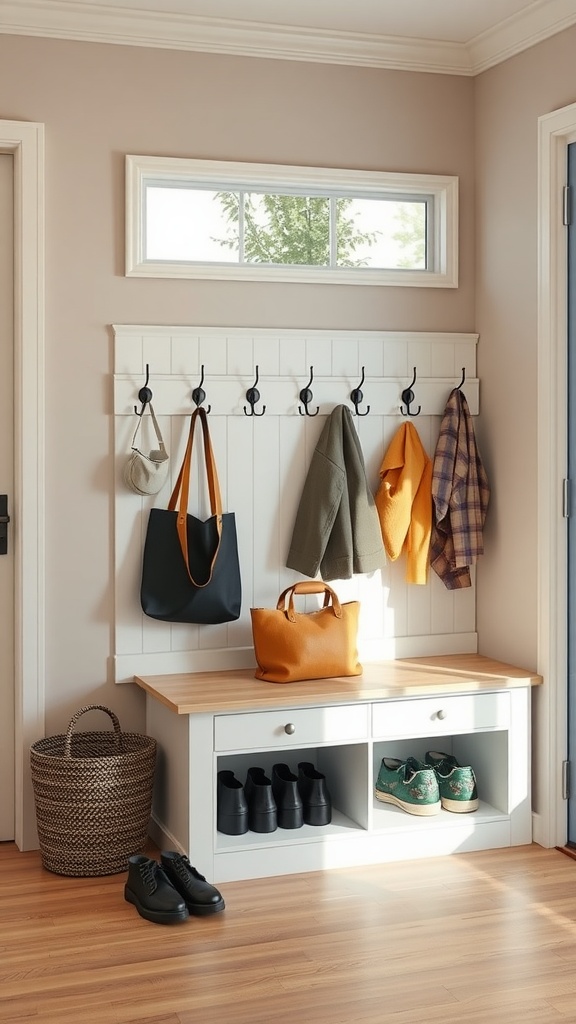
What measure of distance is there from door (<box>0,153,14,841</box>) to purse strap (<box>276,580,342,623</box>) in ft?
2.78

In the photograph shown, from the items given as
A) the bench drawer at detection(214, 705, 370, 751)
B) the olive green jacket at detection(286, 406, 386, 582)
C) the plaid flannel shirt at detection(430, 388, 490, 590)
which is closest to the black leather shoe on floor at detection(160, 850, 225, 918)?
A: the bench drawer at detection(214, 705, 370, 751)

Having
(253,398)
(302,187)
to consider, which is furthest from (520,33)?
(253,398)

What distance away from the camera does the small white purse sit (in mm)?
3430

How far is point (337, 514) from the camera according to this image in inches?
142

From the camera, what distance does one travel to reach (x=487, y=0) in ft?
11.0

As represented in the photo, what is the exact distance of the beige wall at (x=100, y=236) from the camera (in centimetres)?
343

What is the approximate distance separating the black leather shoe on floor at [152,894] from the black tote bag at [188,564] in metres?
0.77

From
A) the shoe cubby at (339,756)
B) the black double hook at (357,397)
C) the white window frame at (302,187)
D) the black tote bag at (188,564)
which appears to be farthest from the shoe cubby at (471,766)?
the white window frame at (302,187)

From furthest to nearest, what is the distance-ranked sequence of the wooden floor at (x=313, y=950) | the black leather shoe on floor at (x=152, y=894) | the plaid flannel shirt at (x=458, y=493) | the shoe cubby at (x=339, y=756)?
1. the plaid flannel shirt at (x=458, y=493)
2. the shoe cubby at (x=339, y=756)
3. the black leather shoe on floor at (x=152, y=894)
4. the wooden floor at (x=313, y=950)

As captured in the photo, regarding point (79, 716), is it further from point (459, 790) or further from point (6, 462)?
point (459, 790)

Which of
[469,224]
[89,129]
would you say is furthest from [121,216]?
[469,224]

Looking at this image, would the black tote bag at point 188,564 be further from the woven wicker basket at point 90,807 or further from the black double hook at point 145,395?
the woven wicker basket at point 90,807

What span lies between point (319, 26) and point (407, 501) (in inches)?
61.2

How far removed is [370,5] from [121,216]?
3.26 feet
